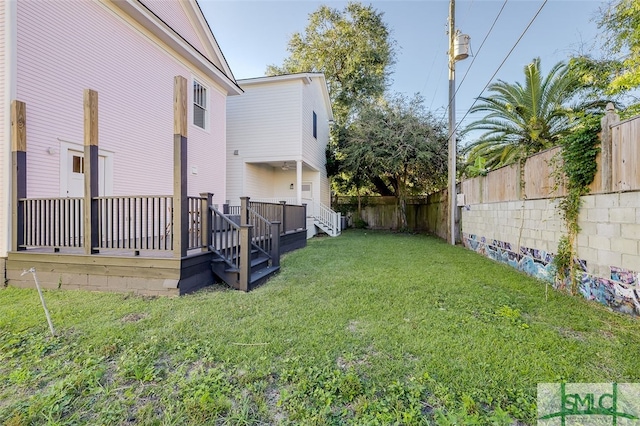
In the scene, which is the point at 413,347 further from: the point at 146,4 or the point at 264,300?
the point at 146,4

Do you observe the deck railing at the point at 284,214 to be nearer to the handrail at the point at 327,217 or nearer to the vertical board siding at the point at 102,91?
the handrail at the point at 327,217

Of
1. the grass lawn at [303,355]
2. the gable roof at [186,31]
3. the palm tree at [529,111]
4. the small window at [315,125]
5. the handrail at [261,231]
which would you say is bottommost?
the grass lawn at [303,355]

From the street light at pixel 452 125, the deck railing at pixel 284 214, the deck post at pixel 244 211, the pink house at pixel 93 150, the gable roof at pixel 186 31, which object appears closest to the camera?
the pink house at pixel 93 150

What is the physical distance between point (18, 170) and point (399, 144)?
11881 mm

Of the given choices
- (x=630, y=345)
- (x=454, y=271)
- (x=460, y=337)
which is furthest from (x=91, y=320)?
(x=454, y=271)

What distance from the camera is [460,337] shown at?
2.76 metres

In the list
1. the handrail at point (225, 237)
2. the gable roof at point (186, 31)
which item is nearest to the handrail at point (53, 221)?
the handrail at point (225, 237)

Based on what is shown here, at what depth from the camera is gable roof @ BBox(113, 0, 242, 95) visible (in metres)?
6.60

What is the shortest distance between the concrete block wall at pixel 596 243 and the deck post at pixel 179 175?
5.32 meters

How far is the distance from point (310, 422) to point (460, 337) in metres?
1.71

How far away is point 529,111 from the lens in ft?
28.2

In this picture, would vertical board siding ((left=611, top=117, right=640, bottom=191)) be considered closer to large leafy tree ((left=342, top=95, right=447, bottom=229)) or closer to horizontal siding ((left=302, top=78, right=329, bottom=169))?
horizontal siding ((left=302, top=78, right=329, bottom=169))

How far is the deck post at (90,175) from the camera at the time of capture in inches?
167

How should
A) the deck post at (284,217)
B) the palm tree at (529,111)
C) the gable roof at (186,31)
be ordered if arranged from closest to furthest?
the gable roof at (186,31) → the palm tree at (529,111) → the deck post at (284,217)
